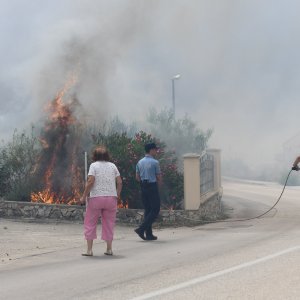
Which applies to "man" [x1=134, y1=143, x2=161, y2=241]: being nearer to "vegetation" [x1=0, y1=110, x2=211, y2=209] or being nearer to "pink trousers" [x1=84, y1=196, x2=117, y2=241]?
"pink trousers" [x1=84, y1=196, x2=117, y2=241]

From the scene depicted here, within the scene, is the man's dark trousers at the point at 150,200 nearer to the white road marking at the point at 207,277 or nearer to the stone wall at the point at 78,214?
the stone wall at the point at 78,214

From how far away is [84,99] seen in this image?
1778cm

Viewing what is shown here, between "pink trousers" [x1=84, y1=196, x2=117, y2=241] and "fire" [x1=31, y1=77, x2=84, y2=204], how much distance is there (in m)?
5.78

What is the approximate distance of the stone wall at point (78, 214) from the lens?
14.3 metres

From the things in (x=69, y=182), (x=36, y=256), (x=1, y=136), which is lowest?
(x=36, y=256)

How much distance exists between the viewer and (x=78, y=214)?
48.3ft

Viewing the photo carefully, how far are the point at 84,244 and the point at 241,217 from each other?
5712mm

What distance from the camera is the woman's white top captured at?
10.0 meters

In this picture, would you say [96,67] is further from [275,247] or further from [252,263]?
[252,263]

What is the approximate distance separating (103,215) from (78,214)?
4.67 metres

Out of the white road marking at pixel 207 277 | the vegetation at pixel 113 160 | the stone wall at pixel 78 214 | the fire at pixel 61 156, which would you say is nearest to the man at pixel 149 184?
the stone wall at pixel 78 214

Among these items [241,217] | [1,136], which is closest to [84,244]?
[241,217]

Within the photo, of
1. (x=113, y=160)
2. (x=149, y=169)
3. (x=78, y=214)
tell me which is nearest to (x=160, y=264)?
(x=149, y=169)

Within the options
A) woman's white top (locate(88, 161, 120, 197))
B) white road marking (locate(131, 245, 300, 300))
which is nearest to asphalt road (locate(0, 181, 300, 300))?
white road marking (locate(131, 245, 300, 300))
